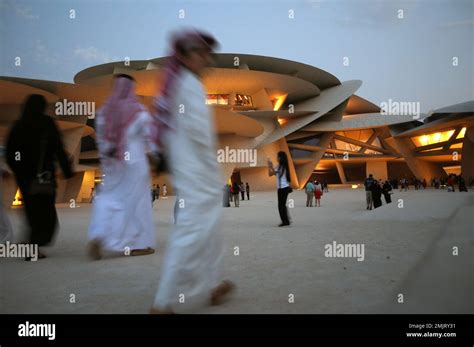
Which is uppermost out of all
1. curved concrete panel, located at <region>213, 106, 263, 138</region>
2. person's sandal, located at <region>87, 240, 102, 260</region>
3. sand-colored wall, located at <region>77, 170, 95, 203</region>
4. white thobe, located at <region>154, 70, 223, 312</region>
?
curved concrete panel, located at <region>213, 106, 263, 138</region>

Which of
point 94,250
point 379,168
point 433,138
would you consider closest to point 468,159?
point 433,138

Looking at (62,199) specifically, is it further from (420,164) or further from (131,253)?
(420,164)

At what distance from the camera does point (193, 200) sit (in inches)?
95.2

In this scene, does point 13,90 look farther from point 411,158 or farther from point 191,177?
point 411,158

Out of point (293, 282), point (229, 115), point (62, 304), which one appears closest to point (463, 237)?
point (293, 282)

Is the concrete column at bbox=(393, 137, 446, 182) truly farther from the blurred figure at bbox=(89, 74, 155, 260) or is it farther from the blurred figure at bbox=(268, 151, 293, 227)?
the blurred figure at bbox=(89, 74, 155, 260)

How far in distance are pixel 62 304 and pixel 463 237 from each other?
170 inches

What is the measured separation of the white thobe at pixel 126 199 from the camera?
4418 mm

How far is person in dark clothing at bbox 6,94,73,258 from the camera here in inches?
162

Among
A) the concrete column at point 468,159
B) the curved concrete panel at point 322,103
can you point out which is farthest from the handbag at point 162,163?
the concrete column at point 468,159

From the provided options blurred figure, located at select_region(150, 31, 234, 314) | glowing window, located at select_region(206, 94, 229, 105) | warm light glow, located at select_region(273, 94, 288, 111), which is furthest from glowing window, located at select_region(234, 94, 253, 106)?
blurred figure, located at select_region(150, 31, 234, 314)

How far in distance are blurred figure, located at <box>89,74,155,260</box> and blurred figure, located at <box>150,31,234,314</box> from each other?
6.41 ft

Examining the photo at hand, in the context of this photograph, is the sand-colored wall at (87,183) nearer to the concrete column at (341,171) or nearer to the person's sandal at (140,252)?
the person's sandal at (140,252)

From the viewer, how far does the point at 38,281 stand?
328cm
